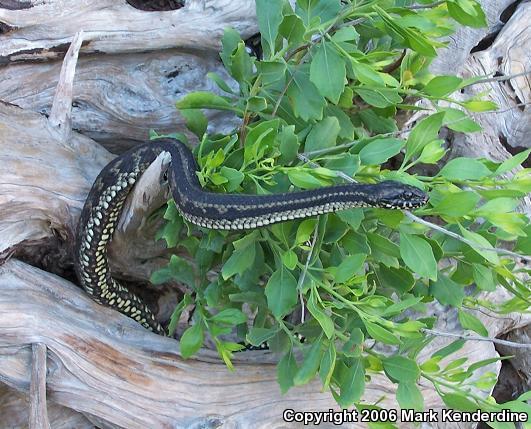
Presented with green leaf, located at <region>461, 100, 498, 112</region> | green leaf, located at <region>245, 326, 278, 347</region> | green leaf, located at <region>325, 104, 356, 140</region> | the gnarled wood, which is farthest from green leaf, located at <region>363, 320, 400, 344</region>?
the gnarled wood

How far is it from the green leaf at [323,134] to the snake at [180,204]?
207mm

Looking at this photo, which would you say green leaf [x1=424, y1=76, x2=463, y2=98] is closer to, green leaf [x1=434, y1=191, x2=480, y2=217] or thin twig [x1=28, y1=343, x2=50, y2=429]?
green leaf [x1=434, y1=191, x2=480, y2=217]

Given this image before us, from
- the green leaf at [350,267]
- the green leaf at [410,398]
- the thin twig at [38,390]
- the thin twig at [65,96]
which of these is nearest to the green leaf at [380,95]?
the green leaf at [350,267]

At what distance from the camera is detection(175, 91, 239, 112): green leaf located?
253 cm

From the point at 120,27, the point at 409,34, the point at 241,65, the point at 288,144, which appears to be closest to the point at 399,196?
the point at 288,144

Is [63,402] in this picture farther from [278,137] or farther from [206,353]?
[278,137]

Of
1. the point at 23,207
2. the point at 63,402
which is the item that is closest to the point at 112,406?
the point at 63,402

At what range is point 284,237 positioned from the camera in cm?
246

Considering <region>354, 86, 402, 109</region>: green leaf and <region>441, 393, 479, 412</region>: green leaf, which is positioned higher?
<region>354, 86, 402, 109</region>: green leaf

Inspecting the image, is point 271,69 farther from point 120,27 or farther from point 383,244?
point 120,27

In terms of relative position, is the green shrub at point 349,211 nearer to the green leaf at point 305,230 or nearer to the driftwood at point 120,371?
the green leaf at point 305,230

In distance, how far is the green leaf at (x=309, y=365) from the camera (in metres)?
2.34

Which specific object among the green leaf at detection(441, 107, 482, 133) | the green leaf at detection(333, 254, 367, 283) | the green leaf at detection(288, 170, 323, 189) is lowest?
the green leaf at detection(333, 254, 367, 283)

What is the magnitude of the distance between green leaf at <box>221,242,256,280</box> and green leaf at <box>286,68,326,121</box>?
0.54m
